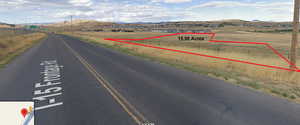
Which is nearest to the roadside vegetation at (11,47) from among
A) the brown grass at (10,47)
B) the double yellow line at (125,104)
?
the brown grass at (10,47)

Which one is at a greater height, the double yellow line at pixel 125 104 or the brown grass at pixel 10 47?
the brown grass at pixel 10 47

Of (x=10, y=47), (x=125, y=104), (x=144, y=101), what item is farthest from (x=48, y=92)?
(x=10, y=47)

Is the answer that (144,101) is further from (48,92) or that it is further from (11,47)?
(11,47)

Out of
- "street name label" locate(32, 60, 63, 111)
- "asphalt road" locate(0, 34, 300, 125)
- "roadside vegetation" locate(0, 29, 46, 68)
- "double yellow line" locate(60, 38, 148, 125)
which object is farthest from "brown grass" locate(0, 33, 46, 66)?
"double yellow line" locate(60, 38, 148, 125)

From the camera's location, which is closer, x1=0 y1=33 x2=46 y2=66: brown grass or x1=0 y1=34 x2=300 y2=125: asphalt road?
x1=0 y1=34 x2=300 y2=125: asphalt road

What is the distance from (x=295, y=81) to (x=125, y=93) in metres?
9.16

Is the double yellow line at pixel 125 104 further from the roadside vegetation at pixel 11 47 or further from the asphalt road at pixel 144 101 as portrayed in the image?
the roadside vegetation at pixel 11 47

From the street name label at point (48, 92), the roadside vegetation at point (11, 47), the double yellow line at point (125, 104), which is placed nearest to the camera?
the double yellow line at point (125, 104)

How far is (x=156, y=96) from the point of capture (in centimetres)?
753

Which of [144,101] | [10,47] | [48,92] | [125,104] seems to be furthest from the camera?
[10,47]

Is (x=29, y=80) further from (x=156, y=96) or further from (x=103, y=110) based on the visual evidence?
(x=156, y=96)

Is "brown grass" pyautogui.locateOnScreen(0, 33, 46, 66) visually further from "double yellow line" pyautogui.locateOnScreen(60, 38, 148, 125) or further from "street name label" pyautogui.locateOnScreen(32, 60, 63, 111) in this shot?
"double yellow line" pyautogui.locateOnScreen(60, 38, 148, 125)

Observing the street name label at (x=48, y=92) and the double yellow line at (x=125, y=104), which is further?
the street name label at (x=48, y=92)

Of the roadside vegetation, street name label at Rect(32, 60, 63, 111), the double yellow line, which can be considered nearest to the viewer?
the double yellow line
